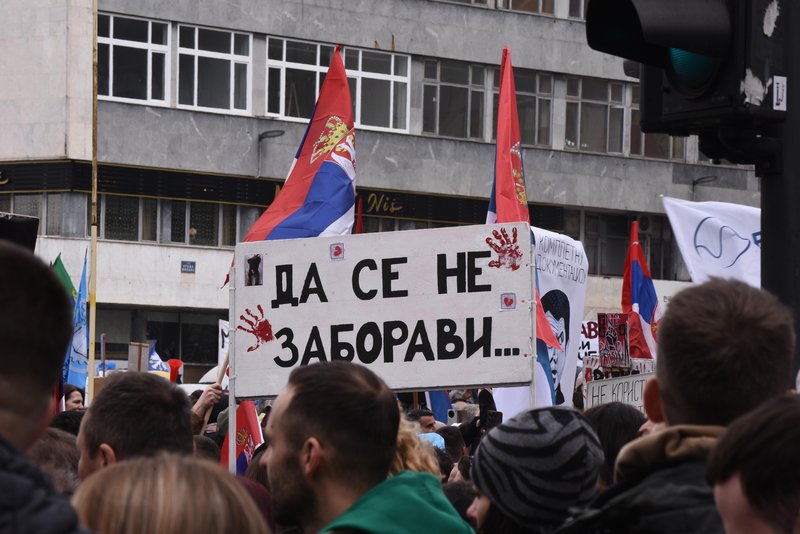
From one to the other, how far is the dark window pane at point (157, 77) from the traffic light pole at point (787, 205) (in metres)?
28.8

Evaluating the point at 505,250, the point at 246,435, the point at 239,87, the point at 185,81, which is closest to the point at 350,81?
the point at 239,87

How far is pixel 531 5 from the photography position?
1467 inches

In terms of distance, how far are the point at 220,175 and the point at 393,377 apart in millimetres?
25677

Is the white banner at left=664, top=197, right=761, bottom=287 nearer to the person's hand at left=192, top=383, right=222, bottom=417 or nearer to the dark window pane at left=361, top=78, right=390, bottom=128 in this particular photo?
the person's hand at left=192, top=383, right=222, bottom=417

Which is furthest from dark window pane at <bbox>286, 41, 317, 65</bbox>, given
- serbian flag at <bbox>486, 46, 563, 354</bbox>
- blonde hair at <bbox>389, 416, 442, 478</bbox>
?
blonde hair at <bbox>389, 416, 442, 478</bbox>

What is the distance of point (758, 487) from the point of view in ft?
7.88

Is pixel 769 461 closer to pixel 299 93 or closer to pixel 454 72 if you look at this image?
pixel 299 93

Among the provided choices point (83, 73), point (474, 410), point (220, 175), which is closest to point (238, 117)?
point (220, 175)

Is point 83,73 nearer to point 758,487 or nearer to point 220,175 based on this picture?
point 220,175

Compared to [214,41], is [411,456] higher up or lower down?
lower down

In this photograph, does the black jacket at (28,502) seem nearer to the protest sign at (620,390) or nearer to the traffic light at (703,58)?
the traffic light at (703,58)

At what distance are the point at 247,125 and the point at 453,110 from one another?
217 inches

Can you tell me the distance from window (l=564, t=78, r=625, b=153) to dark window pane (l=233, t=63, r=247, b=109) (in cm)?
864

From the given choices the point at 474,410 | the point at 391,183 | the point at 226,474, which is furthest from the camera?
the point at 391,183
